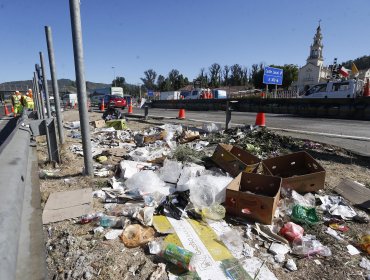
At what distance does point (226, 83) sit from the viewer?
95.2 m

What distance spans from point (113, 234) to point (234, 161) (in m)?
2.10

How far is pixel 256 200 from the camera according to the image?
2.89 meters

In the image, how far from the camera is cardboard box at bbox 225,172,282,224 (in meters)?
2.85

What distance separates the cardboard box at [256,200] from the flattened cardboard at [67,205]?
1.54 m

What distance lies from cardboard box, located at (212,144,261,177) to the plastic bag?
116 cm

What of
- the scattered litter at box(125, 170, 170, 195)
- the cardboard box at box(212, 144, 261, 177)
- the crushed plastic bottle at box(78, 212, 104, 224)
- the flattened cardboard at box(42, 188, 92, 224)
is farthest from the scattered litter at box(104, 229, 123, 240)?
the cardboard box at box(212, 144, 261, 177)

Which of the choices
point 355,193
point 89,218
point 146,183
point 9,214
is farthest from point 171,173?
point 9,214

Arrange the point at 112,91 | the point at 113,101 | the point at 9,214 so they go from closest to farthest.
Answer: the point at 9,214 → the point at 113,101 → the point at 112,91

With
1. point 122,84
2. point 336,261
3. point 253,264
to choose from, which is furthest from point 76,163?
point 122,84

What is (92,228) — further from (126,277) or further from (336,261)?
(336,261)

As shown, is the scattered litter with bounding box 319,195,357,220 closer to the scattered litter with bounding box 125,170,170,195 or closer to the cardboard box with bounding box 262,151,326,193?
the cardboard box with bounding box 262,151,326,193

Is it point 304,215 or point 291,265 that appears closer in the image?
point 291,265

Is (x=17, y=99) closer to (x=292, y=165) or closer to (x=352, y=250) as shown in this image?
(x=292, y=165)

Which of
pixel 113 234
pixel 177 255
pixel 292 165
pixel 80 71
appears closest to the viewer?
pixel 177 255
